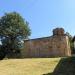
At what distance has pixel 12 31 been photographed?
59875 millimetres

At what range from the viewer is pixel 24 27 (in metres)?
61.7

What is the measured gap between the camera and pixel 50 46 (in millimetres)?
48312

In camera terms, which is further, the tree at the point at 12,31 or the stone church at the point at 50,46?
the tree at the point at 12,31

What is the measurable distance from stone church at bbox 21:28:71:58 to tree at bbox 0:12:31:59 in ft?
33.7

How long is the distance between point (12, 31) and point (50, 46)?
15.0 meters

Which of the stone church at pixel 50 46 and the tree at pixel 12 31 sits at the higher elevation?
the tree at pixel 12 31

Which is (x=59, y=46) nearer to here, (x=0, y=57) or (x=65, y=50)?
(x=65, y=50)

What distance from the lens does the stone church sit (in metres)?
48.0

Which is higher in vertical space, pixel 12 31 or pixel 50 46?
pixel 12 31

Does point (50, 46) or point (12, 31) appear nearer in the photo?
point (50, 46)

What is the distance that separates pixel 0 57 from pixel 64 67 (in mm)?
31653

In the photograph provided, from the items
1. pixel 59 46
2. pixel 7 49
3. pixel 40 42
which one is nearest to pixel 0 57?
pixel 7 49

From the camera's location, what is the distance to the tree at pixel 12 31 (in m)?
59.6

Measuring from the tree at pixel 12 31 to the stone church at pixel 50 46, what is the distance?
10.3m
